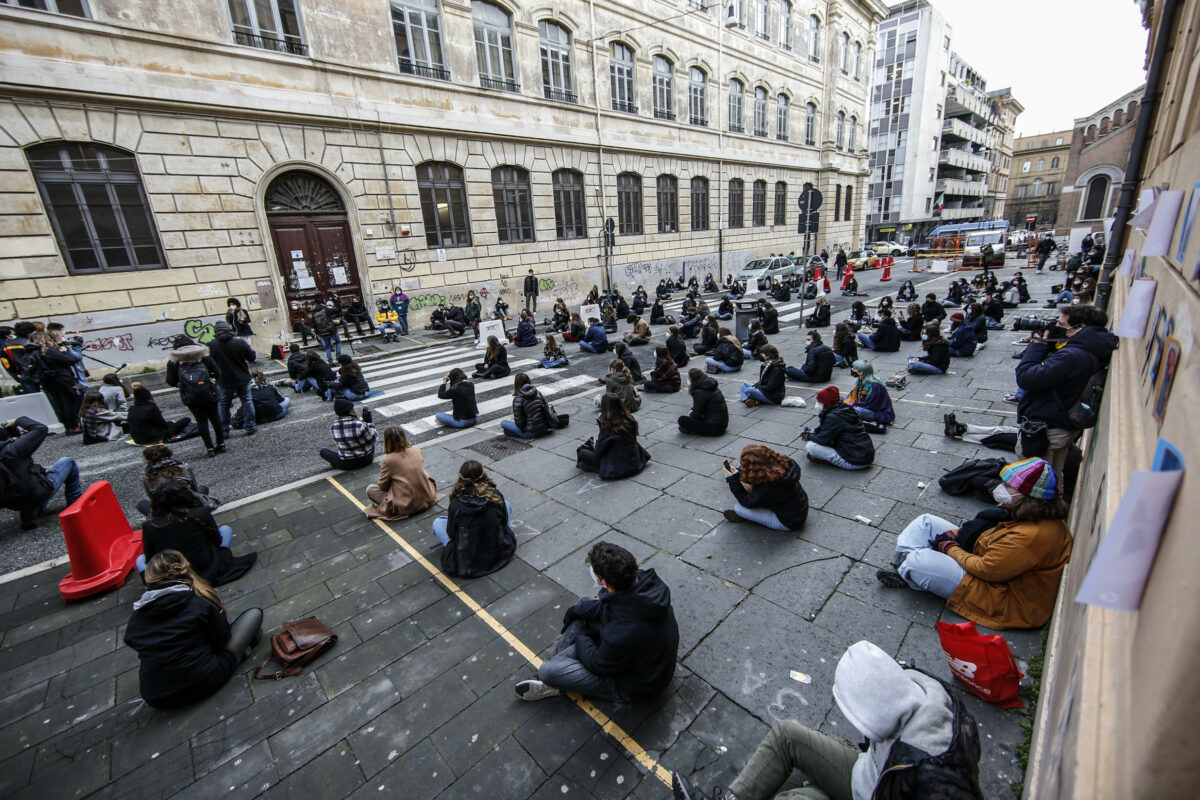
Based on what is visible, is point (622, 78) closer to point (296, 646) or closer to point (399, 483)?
point (399, 483)

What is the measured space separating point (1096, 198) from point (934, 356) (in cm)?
3174

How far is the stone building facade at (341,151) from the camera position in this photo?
11961 millimetres

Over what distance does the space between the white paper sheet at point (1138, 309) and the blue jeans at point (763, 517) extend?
292cm

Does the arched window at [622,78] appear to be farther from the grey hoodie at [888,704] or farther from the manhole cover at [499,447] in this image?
the grey hoodie at [888,704]

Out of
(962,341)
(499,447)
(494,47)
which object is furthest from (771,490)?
(494,47)

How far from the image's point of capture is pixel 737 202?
31.3 metres

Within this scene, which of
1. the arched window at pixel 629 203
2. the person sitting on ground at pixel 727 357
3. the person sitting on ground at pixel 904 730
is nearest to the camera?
the person sitting on ground at pixel 904 730

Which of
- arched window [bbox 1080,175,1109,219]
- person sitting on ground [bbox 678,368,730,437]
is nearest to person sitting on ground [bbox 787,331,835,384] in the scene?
person sitting on ground [bbox 678,368,730,437]

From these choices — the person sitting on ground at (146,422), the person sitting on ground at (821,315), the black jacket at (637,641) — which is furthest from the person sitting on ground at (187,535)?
the person sitting on ground at (821,315)

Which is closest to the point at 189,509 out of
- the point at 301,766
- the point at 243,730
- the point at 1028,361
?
the point at 243,730

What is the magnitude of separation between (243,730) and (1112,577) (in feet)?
15.0

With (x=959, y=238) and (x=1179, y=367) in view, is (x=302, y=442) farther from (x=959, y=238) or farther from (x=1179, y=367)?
(x=959, y=238)

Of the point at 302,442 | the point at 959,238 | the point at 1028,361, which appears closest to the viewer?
the point at 1028,361

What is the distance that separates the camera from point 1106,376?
17.6 ft
